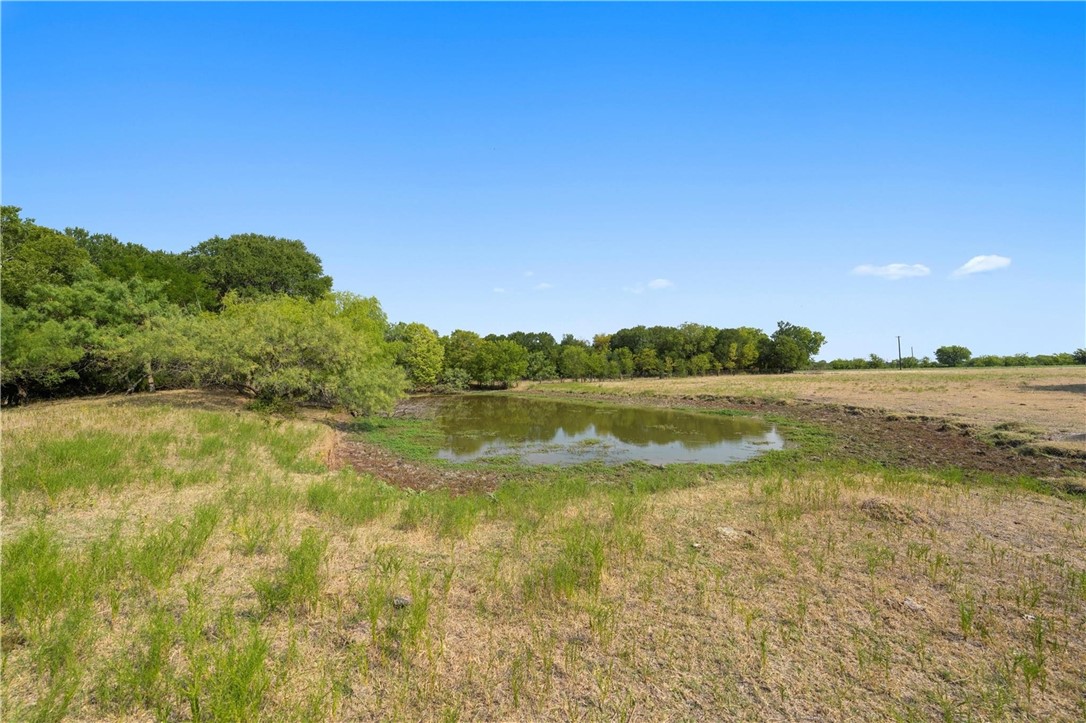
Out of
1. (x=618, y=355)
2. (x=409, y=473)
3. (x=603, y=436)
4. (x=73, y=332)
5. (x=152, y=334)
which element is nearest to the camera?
(x=409, y=473)

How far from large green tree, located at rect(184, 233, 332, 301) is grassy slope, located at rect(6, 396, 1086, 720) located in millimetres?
42934

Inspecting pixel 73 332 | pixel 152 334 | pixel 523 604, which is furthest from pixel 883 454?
pixel 73 332

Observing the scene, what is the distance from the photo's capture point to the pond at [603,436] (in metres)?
20.6

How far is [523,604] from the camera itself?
5645mm

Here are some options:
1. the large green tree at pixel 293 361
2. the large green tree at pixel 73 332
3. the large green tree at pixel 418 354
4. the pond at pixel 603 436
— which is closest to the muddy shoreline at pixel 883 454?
the large green tree at pixel 293 361

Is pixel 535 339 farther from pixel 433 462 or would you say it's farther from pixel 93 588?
pixel 93 588

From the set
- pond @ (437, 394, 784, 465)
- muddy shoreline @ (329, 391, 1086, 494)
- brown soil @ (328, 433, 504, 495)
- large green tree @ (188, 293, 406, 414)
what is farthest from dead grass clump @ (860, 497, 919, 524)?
large green tree @ (188, 293, 406, 414)

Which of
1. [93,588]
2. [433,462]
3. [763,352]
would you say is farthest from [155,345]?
[763,352]

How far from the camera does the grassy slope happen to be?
400 centimetres

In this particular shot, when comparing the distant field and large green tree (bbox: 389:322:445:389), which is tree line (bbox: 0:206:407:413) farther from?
the distant field

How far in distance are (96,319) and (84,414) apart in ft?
40.6

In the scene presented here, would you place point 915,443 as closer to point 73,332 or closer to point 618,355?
point 73,332

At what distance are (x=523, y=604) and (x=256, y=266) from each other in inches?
2054

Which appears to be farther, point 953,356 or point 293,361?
point 953,356
